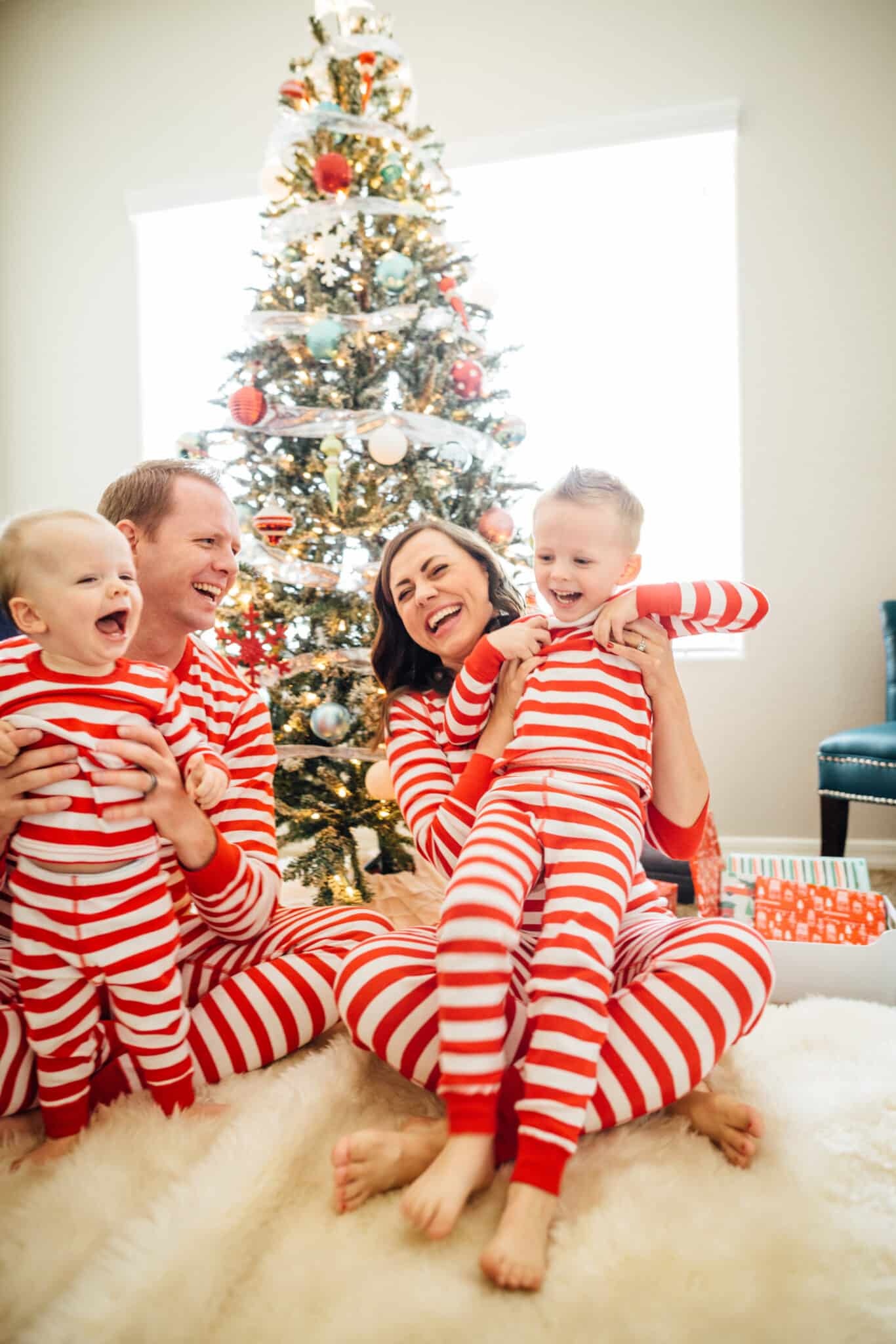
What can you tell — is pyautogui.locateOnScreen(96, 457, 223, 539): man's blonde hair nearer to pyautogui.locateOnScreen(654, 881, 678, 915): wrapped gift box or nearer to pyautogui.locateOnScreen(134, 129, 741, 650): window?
pyautogui.locateOnScreen(654, 881, 678, 915): wrapped gift box

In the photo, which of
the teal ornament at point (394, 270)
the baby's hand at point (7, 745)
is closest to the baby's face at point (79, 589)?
the baby's hand at point (7, 745)

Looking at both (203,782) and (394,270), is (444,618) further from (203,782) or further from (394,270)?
(394,270)

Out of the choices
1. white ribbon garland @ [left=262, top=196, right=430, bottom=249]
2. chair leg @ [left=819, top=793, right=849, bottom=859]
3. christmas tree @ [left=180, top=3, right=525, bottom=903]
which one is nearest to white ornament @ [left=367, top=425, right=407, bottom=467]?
christmas tree @ [left=180, top=3, right=525, bottom=903]

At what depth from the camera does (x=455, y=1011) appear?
859 millimetres

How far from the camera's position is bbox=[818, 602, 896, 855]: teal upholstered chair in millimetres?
2266

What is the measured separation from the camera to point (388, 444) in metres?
1.98

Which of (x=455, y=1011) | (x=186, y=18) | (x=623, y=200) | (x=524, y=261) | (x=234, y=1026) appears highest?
(x=186, y=18)

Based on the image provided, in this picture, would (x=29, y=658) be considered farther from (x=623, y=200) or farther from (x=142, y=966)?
(x=623, y=200)

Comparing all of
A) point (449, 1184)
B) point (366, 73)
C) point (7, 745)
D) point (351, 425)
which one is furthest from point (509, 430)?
point (449, 1184)

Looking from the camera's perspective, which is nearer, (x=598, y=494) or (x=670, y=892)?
(x=598, y=494)

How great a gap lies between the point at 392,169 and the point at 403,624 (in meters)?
1.44

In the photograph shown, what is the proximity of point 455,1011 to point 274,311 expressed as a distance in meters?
1.88

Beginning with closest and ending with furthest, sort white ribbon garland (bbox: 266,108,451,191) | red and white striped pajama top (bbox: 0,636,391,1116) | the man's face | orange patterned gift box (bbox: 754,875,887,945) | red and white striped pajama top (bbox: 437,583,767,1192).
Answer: red and white striped pajama top (bbox: 437,583,767,1192)
red and white striped pajama top (bbox: 0,636,391,1116)
the man's face
orange patterned gift box (bbox: 754,875,887,945)
white ribbon garland (bbox: 266,108,451,191)

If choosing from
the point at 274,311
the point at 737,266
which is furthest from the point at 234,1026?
the point at 737,266
